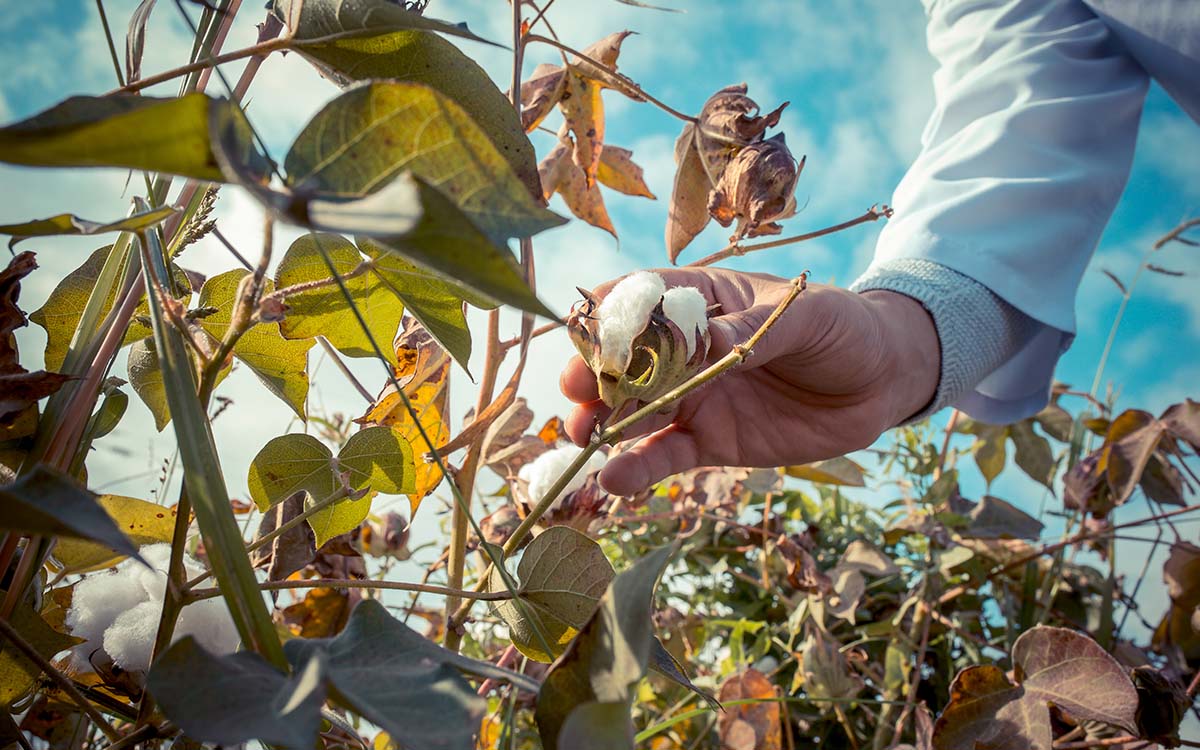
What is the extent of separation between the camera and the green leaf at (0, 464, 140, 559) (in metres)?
0.15

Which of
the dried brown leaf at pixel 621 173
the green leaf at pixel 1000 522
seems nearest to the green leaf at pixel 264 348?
the dried brown leaf at pixel 621 173

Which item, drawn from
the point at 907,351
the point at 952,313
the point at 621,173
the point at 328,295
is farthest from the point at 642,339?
the point at 952,313

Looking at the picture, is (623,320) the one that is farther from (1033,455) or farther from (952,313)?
(1033,455)

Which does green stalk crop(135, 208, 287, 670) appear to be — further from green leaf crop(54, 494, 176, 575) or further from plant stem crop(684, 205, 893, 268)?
plant stem crop(684, 205, 893, 268)

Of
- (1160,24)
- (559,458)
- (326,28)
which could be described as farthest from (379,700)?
(1160,24)

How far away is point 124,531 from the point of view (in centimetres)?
38

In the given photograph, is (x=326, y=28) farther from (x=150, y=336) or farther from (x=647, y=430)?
(x=647, y=430)

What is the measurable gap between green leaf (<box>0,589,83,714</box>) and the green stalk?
0.13m

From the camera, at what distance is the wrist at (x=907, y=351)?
764 mm

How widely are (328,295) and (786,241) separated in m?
0.34

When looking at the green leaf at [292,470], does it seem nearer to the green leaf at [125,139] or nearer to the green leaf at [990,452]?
the green leaf at [125,139]

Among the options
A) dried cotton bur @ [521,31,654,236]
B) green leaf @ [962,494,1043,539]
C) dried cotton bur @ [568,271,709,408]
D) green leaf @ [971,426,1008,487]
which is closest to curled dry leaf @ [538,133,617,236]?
dried cotton bur @ [521,31,654,236]

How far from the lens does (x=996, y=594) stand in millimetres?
1071

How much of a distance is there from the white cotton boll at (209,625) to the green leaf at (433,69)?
0.20 metres
